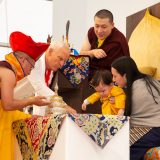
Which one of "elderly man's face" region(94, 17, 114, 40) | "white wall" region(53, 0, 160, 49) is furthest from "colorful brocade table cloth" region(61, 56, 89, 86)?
"white wall" region(53, 0, 160, 49)

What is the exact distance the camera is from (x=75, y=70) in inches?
90.3

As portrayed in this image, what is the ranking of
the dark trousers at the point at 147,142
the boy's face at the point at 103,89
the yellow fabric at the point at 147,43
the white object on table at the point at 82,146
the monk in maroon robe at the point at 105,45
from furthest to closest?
the yellow fabric at the point at 147,43 → the monk in maroon robe at the point at 105,45 → the boy's face at the point at 103,89 → the dark trousers at the point at 147,142 → the white object on table at the point at 82,146

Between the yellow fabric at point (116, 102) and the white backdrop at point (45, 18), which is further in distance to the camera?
the white backdrop at point (45, 18)

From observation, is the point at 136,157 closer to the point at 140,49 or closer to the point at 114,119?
the point at 114,119

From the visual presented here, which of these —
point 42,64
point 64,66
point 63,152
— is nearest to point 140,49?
point 64,66

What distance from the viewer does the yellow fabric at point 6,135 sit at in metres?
1.54

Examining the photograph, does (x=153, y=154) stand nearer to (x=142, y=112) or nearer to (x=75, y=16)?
(x=142, y=112)

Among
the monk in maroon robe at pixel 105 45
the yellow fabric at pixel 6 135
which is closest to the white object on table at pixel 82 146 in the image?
the yellow fabric at pixel 6 135

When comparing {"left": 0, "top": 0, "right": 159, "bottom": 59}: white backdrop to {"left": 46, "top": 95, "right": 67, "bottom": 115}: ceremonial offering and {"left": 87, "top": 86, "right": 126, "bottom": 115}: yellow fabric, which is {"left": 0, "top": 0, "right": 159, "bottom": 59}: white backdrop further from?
{"left": 46, "top": 95, "right": 67, "bottom": 115}: ceremonial offering

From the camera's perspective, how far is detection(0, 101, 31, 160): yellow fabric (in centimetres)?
154

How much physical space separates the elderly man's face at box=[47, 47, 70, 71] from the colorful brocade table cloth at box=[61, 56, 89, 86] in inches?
7.1

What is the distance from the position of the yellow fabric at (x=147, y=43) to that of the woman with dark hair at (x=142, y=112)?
61cm

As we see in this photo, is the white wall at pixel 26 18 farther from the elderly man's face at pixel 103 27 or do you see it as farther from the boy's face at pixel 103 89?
the boy's face at pixel 103 89

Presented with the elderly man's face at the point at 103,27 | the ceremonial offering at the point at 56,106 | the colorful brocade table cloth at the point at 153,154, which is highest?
the elderly man's face at the point at 103,27
